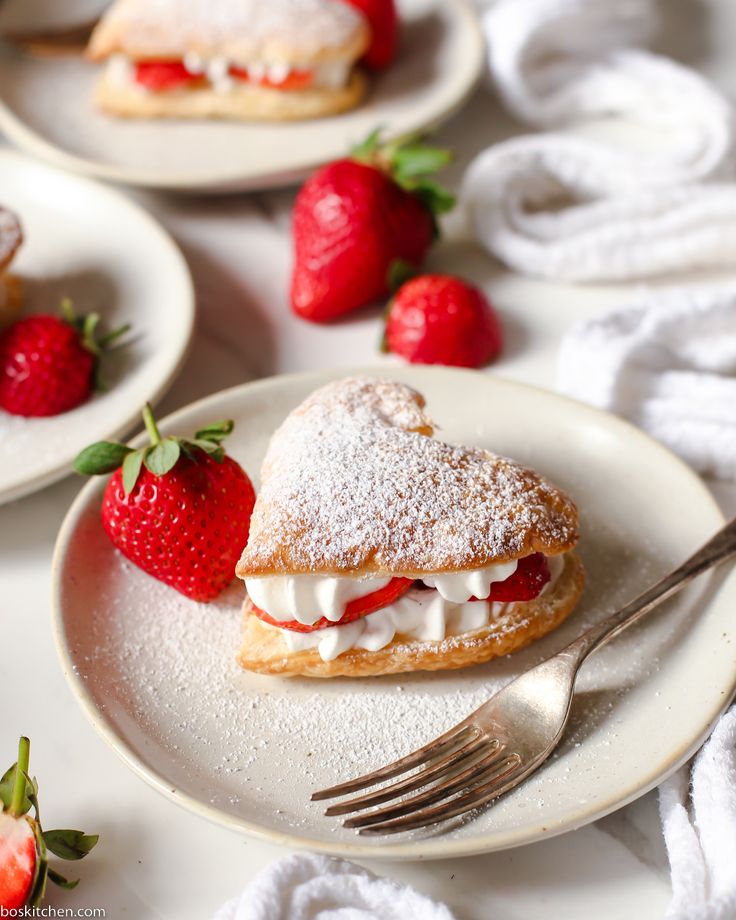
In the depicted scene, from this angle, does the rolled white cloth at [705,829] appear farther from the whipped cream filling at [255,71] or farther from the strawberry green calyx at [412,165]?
the whipped cream filling at [255,71]

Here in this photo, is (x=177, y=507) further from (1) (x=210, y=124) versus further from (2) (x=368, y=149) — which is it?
(1) (x=210, y=124)

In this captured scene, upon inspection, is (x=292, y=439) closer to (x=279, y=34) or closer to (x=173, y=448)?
(x=173, y=448)

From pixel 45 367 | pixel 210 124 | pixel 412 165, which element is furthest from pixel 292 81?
pixel 45 367

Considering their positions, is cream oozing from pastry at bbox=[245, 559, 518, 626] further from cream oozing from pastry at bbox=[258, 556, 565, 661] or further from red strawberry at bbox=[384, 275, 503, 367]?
red strawberry at bbox=[384, 275, 503, 367]

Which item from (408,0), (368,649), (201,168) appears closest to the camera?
(368,649)

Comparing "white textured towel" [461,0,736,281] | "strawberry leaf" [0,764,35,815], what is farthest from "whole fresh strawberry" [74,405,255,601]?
"white textured towel" [461,0,736,281]

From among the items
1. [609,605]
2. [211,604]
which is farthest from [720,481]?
[211,604]
